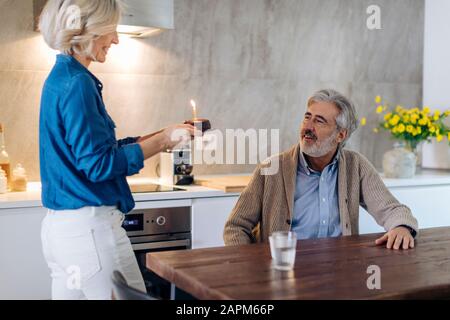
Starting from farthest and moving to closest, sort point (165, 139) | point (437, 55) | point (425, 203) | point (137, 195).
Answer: point (437, 55) < point (425, 203) < point (137, 195) < point (165, 139)

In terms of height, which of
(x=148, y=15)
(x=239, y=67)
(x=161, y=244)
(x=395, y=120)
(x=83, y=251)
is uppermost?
(x=148, y=15)

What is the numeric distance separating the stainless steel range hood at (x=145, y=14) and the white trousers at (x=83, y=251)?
137 centimetres

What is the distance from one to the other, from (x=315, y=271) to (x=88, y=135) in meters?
0.76

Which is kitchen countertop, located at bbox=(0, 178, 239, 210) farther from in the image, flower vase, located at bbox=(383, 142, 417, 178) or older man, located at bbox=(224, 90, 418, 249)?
flower vase, located at bbox=(383, 142, 417, 178)

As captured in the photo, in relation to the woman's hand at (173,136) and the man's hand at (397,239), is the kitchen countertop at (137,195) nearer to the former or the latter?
the woman's hand at (173,136)

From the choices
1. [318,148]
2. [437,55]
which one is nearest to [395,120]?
[437,55]

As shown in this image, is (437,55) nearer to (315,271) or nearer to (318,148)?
(318,148)

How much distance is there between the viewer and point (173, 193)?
304 cm

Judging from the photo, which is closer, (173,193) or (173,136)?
(173,136)

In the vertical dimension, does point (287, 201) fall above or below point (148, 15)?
below

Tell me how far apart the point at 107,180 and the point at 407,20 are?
3.12 metres

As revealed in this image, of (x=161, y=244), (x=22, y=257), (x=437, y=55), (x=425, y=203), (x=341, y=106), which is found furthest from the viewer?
(x=437, y=55)

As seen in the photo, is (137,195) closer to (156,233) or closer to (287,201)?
(156,233)

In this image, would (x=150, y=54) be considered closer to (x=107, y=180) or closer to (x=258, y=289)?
(x=107, y=180)
